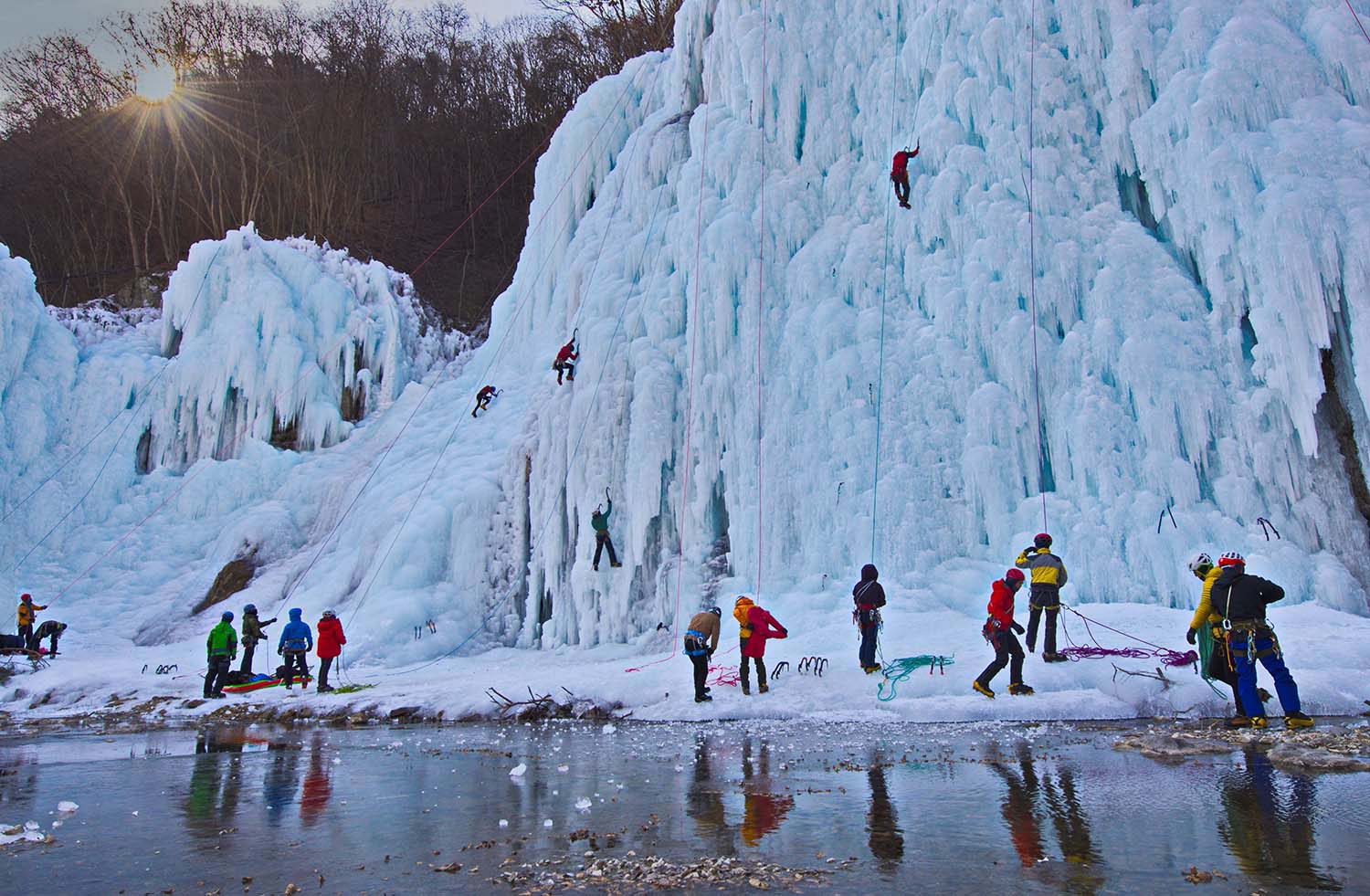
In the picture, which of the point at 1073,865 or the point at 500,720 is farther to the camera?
the point at 500,720

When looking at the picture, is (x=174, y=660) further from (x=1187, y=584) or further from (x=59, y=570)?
(x=1187, y=584)

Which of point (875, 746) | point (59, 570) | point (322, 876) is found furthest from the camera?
point (59, 570)

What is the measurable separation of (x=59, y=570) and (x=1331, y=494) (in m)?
23.8

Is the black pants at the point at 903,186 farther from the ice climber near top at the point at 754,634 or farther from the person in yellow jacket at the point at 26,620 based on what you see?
the person in yellow jacket at the point at 26,620

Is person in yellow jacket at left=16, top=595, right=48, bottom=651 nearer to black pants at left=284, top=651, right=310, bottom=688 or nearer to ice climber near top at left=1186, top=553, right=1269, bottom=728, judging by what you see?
black pants at left=284, top=651, right=310, bottom=688

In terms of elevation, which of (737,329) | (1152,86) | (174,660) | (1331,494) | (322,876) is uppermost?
(1152,86)

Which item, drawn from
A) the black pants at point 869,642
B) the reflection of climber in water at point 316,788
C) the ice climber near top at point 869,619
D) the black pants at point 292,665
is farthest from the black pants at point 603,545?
the reflection of climber in water at point 316,788

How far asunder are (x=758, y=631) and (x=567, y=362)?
8472mm

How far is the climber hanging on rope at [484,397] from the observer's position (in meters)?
19.6

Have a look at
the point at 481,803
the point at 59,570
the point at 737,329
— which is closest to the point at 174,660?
the point at 59,570

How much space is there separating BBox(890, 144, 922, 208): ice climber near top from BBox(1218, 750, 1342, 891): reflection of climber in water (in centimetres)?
1048

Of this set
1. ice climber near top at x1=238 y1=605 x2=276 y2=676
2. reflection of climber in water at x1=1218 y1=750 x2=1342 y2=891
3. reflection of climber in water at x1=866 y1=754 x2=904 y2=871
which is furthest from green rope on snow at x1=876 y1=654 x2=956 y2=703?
ice climber near top at x1=238 y1=605 x2=276 y2=676

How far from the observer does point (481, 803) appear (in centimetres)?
573

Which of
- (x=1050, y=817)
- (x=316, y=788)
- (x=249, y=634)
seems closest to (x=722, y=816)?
(x=1050, y=817)
